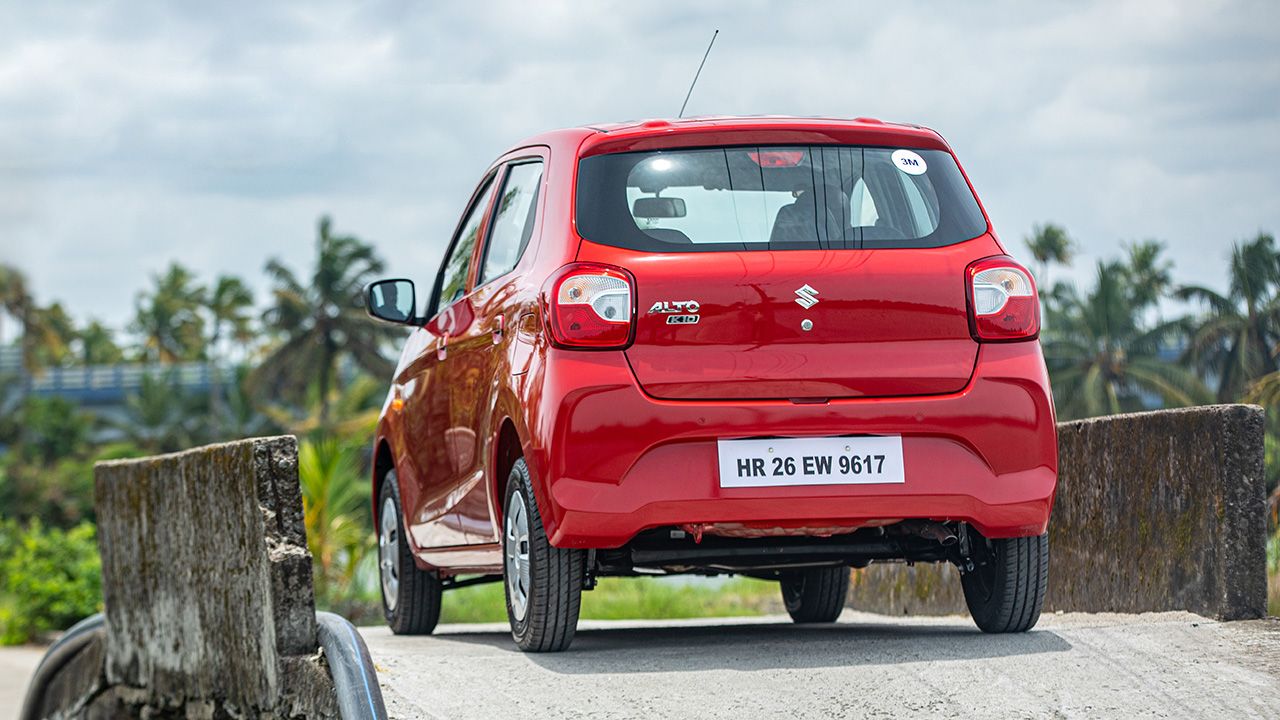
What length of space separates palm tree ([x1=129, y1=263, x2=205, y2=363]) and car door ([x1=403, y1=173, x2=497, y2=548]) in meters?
107

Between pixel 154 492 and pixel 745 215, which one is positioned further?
pixel 154 492

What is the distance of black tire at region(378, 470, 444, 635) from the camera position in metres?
7.54

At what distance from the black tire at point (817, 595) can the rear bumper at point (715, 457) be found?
2965 mm

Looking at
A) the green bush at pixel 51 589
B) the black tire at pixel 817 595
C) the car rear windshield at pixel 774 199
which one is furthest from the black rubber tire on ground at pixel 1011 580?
the green bush at pixel 51 589

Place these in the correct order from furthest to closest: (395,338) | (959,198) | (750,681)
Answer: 1. (395,338)
2. (959,198)
3. (750,681)

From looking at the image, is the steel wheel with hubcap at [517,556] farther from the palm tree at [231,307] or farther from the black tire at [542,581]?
the palm tree at [231,307]

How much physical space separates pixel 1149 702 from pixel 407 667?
229cm

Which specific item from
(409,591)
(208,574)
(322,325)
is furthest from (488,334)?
(322,325)

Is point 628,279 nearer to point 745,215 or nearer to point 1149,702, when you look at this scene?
point 745,215

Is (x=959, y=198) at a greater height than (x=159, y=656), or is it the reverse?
(x=959, y=198)

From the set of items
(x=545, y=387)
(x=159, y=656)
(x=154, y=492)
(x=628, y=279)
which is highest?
(x=628, y=279)

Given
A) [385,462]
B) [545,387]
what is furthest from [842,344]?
[385,462]

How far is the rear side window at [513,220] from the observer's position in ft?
19.4

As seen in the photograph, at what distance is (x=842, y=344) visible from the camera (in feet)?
17.1
